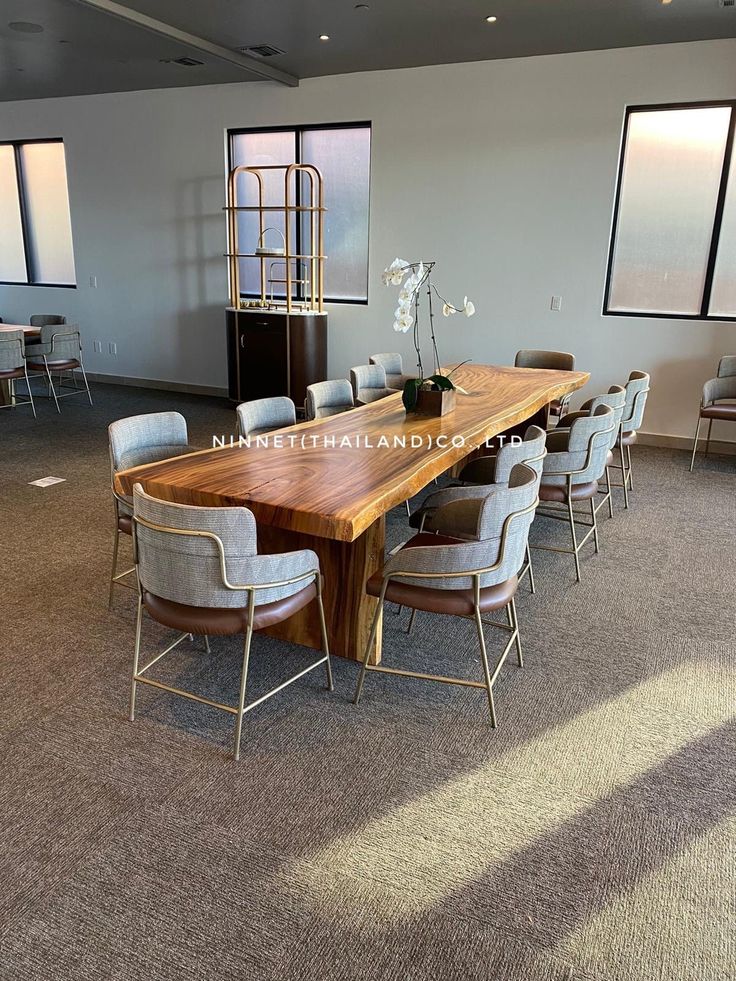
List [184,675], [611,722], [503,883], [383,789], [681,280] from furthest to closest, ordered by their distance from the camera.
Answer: [681,280]
[184,675]
[611,722]
[383,789]
[503,883]

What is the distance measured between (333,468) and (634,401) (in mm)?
2516

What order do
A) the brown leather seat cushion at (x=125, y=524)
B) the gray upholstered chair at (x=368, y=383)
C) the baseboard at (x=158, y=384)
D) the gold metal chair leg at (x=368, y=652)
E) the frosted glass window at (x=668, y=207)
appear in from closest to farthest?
the gold metal chair leg at (x=368, y=652) < the brown leather seat cushion at (x=125, y=524) < the gray upholstered chair at (x=368, y=383) < the frosted glass window at (x=668, y=207) < the baseboard at (x=158, y=384)

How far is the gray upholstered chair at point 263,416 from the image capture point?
11.6 feet

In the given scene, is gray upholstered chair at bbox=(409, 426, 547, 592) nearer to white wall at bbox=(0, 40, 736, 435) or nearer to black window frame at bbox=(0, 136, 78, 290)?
white wall at bbox=(0, 40, 736, 435)

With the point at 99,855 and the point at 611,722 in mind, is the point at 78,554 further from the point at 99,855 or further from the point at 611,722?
the point at 611,722

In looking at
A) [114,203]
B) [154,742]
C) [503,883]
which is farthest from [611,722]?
[114,203]

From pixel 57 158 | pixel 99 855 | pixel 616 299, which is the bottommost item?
pixel 99 855

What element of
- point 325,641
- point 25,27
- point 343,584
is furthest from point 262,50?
point 325,641

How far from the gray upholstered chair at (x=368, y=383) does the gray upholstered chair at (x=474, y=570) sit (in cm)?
252

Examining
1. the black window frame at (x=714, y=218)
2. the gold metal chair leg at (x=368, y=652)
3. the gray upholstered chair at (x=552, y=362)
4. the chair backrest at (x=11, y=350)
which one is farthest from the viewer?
the chair backrest at (x=11, y=350)

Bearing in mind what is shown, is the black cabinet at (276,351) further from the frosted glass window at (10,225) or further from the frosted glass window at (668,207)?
the frosted glass window at (10,225)

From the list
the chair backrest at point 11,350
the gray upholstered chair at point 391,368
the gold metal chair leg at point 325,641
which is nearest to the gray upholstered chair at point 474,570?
the gold metal chair leg at point 325,641

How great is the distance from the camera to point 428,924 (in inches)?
67.4

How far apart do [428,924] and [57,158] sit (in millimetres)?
9411
